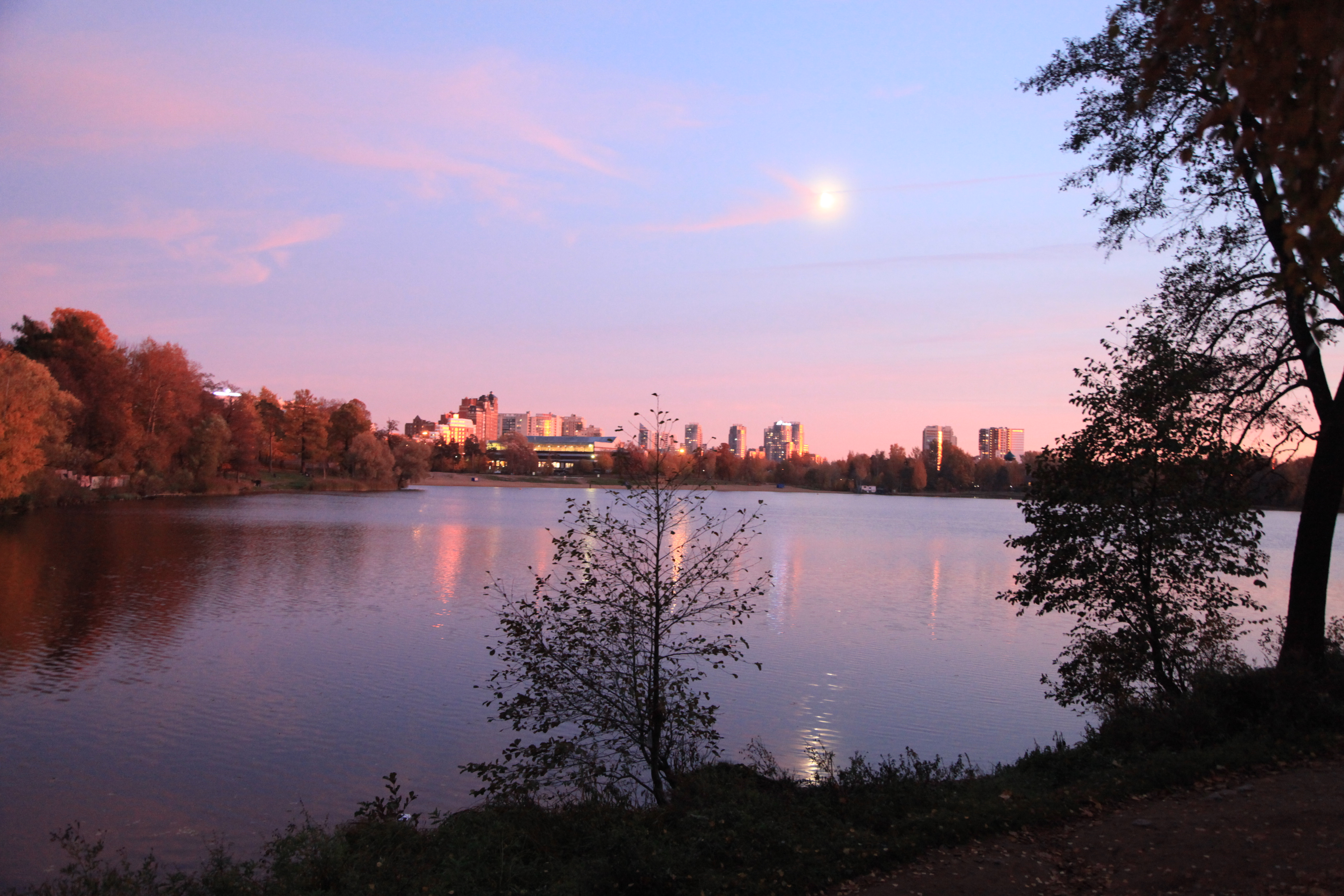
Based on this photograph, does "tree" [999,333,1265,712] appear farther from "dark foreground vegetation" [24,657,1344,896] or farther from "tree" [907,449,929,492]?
"tree" [907,449,929,492]

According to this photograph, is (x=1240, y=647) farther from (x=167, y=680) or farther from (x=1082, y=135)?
(x=167, y=680)

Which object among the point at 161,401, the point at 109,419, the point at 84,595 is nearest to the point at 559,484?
the point at 161,401

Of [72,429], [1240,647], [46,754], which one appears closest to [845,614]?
[1240,647]

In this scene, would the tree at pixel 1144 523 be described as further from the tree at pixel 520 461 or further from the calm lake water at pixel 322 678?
the tree at pixel 520 461

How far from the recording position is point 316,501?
77062 millimetres

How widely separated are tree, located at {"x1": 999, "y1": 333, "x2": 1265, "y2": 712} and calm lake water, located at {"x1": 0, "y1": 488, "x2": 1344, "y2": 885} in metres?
2.55

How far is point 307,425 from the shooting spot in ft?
341

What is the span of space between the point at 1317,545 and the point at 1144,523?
Answer: 1.77 m

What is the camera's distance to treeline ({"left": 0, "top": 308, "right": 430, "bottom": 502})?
45312 millimetres

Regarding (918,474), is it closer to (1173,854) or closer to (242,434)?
(242,434)

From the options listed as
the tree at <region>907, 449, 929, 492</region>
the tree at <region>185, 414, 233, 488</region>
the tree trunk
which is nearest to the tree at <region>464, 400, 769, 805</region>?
the tree trunk

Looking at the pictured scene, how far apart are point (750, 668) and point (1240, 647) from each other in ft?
35.4

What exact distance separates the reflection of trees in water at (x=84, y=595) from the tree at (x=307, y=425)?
2486 inches

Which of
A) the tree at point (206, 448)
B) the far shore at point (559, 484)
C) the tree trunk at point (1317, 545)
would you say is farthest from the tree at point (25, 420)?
the far shore at point (559, 484)
